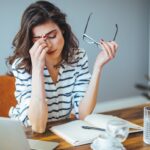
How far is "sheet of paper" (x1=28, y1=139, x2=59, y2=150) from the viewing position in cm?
108

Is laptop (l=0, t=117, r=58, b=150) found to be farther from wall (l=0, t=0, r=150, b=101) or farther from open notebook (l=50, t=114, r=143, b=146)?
wall (l=0, t=0, r=150, b=101)

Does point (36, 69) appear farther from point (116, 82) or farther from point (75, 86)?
point (116, 82)

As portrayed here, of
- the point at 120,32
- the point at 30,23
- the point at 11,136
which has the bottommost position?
the point at 11,136

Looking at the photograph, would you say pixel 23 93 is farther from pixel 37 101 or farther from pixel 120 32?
pixel 120 32

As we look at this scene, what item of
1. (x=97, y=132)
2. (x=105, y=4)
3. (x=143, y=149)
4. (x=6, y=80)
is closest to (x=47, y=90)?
(x=6, y=80)

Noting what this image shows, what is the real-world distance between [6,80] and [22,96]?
26 centimetres

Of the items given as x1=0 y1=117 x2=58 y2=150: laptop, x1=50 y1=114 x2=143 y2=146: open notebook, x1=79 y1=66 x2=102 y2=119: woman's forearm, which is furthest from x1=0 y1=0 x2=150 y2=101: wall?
x1=0 y1=117 x2=58 y2=150: laptop

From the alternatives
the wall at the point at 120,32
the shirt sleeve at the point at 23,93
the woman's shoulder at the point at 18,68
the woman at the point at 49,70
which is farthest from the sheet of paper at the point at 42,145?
the wall at the point at 120,32

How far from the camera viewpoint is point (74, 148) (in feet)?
3.58

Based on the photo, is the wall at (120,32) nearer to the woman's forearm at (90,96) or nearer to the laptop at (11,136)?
the woman's forearm at (90,96)

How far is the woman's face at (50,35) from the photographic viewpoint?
4.77 ft

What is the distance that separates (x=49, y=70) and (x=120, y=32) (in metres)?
2.03

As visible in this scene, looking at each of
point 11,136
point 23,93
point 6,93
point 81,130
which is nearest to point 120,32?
point 6,93

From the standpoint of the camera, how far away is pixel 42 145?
3.62 ft
